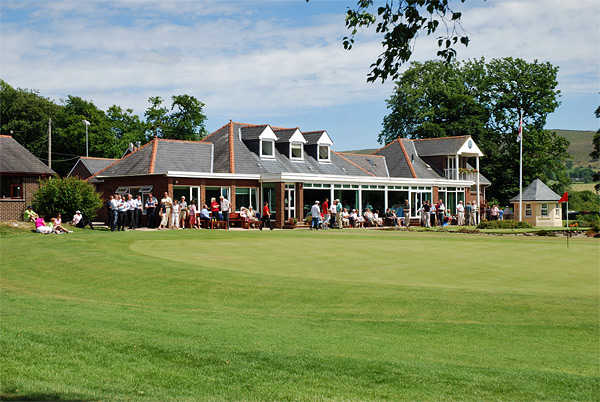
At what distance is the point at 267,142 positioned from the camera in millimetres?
43938

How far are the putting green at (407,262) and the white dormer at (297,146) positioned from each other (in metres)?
23.2

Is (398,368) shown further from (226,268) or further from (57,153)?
(57,153)

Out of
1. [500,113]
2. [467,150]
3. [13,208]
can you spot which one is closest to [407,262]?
[13,208]

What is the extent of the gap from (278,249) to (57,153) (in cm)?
6374

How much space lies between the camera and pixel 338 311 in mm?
10625

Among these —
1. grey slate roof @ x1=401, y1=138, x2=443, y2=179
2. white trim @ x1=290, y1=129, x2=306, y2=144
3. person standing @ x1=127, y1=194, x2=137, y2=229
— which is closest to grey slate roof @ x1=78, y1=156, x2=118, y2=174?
white trim @ x1=290, y1=129, x2=306, y2=144

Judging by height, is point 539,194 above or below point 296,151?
below

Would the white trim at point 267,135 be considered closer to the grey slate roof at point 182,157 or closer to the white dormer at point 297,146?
the white dormer at point 297,146

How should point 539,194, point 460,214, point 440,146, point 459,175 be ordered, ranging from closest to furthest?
point 460,214
point 539,194
point 459,175
point 440,146

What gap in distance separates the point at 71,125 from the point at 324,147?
129 ft

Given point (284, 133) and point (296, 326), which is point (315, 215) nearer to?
point (284, 133)

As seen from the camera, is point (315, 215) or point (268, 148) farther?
point (268, 148)

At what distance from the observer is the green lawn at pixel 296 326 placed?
643 centimetres

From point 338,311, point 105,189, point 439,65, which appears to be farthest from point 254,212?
point 439,65
